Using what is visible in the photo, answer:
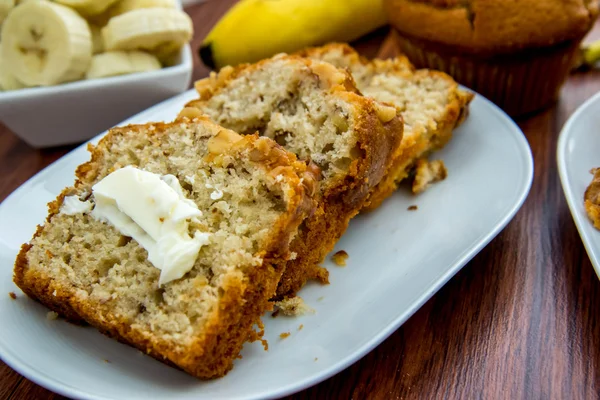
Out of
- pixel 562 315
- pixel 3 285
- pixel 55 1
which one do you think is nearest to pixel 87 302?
pixel 3 285

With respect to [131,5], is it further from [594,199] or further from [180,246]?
[594,199]

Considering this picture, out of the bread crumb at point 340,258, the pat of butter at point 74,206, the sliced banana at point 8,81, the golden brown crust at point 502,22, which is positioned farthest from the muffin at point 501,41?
the sliced banana at point 8,81

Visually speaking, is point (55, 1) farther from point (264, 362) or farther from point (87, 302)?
point (264, 362)

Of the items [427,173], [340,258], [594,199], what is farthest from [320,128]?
[594,199]

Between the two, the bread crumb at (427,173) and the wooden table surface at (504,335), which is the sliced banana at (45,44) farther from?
the bread crumb at (427,173)

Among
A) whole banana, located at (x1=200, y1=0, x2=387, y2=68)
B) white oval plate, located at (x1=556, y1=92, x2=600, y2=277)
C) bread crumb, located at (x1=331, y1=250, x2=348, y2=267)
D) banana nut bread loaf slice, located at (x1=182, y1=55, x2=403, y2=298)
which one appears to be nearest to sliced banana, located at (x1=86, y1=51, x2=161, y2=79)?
whole banana, located at (x1=200, y1=0, x2=387, y2=68)

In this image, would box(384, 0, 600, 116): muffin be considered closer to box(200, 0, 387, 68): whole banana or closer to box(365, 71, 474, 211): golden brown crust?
box(365, 71, 474, 211): golden brown crust
